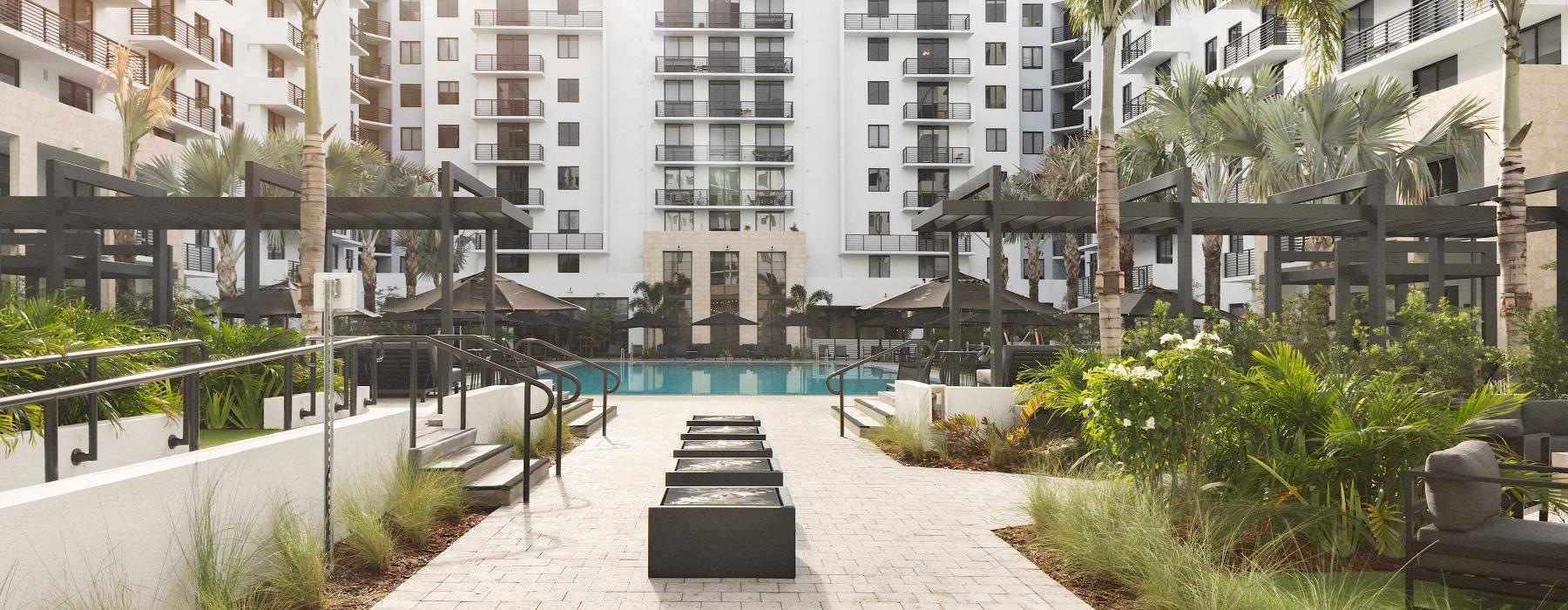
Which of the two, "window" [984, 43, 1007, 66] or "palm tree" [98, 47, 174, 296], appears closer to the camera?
"palm tree" [98, 47, 174, 296]

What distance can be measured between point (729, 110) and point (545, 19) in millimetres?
10090

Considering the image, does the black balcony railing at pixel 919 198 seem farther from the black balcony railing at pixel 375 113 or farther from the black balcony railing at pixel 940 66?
the black balcony railing at pixel 375 113

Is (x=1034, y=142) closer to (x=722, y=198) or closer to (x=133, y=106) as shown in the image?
(x=722, y=198)

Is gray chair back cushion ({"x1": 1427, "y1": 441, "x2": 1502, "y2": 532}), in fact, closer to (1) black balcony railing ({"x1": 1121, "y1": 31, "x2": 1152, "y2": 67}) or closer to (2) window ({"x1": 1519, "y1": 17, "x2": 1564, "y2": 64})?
(2) window ({"x1": 1519, "y1": 17, "x2": 1564, "y2": 64})

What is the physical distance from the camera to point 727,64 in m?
48.5

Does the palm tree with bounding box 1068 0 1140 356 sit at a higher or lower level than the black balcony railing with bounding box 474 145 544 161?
lower

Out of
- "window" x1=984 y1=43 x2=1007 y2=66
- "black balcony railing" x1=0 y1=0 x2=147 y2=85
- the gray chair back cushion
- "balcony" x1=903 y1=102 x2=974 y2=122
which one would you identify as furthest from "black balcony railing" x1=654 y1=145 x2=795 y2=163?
the gray chair back cushion

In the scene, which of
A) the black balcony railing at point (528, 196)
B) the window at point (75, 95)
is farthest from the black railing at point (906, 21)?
the window at point (75, 95)

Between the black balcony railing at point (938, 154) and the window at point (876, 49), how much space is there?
15.9ft

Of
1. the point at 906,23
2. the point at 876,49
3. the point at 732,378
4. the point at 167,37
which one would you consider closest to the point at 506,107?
the point at 167,37

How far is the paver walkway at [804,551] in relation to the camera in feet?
17.6

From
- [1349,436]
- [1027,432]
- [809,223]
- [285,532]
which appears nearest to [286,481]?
[285,532]

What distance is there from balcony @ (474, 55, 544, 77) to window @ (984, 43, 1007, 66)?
22.5 m

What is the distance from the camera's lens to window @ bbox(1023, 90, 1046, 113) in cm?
5259
